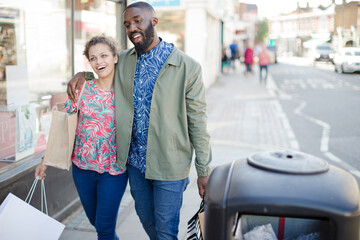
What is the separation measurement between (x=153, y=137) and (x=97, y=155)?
42 cm

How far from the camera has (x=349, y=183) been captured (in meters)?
1.62

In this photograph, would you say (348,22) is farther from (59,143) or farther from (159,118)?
(59,143)

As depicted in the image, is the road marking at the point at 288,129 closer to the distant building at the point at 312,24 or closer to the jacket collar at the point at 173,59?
the distant building at the point at 312,24

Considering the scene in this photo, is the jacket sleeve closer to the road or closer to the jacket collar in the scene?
the jacket collar

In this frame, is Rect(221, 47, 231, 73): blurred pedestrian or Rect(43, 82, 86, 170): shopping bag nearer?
Rect(43, 82, 86, 170): shopping bag

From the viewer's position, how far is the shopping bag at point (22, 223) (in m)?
2.44

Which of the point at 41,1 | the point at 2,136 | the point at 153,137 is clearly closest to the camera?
the point at 153,137

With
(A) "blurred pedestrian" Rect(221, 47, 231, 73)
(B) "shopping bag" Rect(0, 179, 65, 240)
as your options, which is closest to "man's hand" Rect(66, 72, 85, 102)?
(B) "shopping bag" Rect(0, 179, 65, 240)

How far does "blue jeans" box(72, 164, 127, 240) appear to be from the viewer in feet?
8.75

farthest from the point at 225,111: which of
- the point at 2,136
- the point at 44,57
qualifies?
the point at 2,136

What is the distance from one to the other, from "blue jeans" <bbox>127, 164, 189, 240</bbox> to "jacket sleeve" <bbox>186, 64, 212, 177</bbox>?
19cm

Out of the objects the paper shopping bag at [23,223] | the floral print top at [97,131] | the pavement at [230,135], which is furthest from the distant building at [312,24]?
the paper shopping bag at [23,223]

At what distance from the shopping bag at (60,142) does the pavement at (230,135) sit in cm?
126

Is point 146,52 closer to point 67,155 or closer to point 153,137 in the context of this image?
point 153,137
